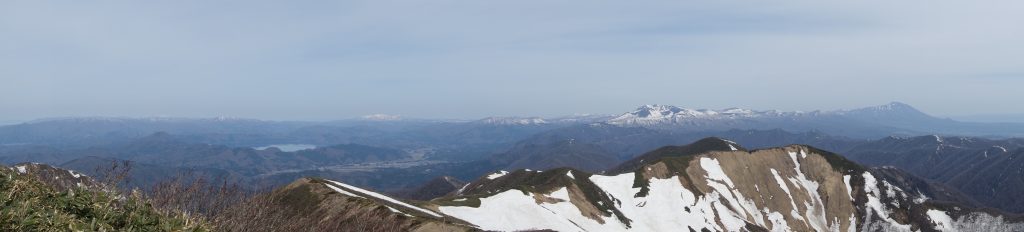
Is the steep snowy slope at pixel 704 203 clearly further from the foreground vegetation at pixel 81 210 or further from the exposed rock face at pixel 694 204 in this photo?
the foreground vegetation at pixel 81 210

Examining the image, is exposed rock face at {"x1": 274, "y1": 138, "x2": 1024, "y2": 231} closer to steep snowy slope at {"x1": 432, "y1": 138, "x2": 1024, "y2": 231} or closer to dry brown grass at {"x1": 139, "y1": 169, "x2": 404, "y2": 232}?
steep snowy slope at {"x1": 432, "y1": 138, "x2": 1024, "y2": 231}

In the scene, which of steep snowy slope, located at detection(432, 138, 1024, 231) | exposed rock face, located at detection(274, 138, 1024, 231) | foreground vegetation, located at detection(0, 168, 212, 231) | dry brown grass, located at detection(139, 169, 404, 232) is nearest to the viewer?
foreground vegetation, located at detection(0, 168, 212, 231)

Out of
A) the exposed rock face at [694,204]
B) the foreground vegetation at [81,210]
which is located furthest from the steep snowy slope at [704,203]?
the foreground vegetation at [81,210]

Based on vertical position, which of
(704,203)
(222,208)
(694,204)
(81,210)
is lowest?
(704,203)

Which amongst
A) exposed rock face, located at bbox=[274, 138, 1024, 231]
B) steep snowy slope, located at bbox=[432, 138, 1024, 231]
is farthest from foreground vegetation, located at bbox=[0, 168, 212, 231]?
steep snowy slope, located at bbox=[432, 138, 1024, 231]

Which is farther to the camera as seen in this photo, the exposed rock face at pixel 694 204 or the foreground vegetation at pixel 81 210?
the exposed rock face at pixel 694 204

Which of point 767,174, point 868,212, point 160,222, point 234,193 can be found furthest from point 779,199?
point 160,222

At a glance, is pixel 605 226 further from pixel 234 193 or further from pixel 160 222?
pixel 160 222

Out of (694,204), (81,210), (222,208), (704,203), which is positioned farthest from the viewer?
(704,203)

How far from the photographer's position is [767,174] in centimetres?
19838

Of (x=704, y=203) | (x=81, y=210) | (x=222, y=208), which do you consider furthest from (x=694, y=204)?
(x=81, y=210)

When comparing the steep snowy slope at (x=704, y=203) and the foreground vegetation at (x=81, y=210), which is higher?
the foreground vegetation at (x=81, y=210)

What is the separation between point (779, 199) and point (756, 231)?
35735mm

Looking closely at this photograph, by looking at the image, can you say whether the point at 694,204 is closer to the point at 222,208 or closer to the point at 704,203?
the point at 704,203
